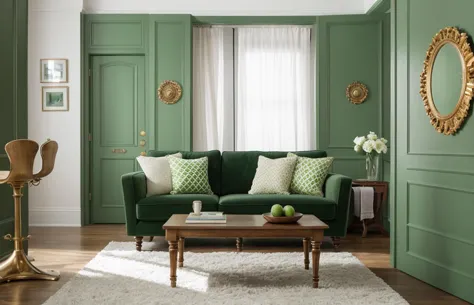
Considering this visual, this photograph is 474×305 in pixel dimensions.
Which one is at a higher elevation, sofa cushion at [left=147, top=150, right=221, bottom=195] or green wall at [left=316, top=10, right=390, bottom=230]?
green wall at [left=316, top=10, right=390, bottom=230]

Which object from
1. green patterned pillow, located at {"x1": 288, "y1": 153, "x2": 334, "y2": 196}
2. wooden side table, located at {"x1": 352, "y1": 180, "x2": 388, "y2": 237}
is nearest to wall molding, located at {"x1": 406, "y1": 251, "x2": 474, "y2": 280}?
green patterned pillow, located at {"x1": 288, "y1": 153, "x2": 334, "y2": 196}

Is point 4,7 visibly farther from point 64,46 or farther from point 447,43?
point 447,43

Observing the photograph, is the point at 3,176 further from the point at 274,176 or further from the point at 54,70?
the point at 54,70

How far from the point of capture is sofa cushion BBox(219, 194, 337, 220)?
195 inches

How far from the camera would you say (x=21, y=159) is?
3664 mm

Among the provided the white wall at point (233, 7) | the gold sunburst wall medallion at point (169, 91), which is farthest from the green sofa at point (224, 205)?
the white wall at point (233, 7)

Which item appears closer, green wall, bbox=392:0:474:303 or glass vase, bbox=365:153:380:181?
green wall, bbox=392:0:474:303

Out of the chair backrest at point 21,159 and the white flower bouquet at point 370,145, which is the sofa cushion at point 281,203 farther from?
the chair backrest at point 21,159

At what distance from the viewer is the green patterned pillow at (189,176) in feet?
17.5

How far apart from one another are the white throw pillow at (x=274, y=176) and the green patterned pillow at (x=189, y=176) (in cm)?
48

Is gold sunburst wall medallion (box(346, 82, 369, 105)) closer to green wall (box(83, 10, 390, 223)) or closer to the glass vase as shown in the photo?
green wall (box(83, 10, 390, 223))

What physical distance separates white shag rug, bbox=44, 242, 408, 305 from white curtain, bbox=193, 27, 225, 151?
251cm

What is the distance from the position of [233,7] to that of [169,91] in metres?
1.31

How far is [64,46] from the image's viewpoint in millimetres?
6621
